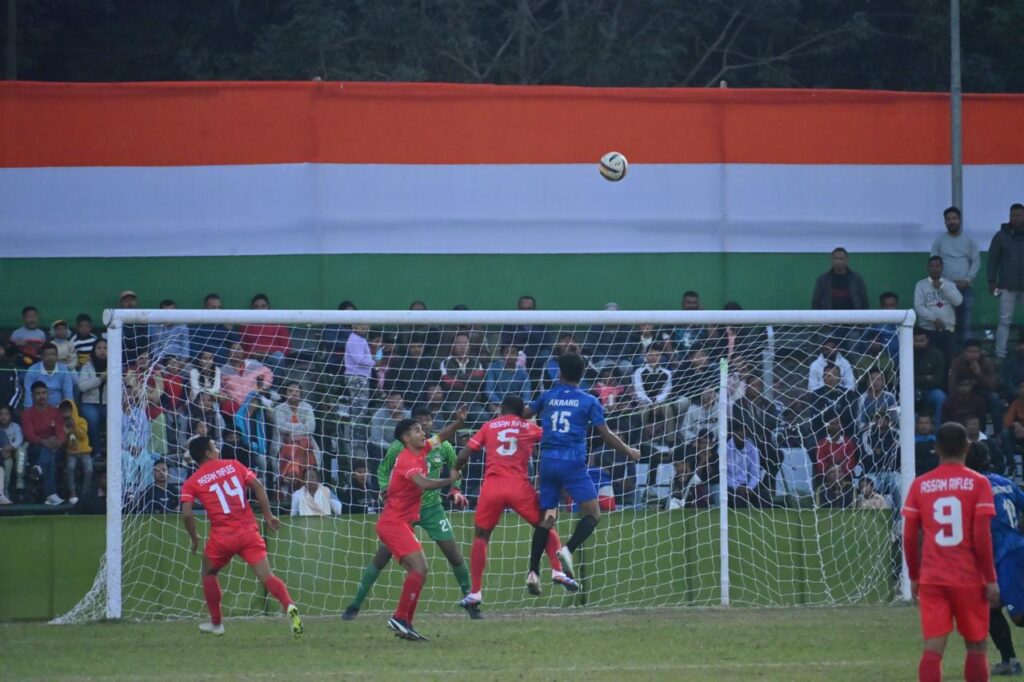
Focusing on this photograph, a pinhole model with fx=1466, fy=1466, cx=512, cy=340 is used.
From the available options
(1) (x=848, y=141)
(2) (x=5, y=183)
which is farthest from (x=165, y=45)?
(1) (x=848, y=141)

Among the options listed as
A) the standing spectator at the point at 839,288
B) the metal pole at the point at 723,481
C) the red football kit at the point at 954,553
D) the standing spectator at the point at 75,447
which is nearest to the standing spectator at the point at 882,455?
the metal pole at the point at 723,481

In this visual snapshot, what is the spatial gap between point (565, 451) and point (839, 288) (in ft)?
20.2

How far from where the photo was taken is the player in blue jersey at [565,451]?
12008 mm

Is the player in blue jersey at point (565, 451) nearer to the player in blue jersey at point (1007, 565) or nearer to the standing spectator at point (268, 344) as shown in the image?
the player in blue jersey at point (1007, 565)

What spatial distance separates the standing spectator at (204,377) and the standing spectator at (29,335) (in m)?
2.63

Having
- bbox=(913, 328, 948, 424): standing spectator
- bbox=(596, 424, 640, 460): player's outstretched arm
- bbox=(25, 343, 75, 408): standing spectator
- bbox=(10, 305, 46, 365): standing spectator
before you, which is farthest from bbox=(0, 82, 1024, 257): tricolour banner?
bbox=(596, 424, 640, 460): player's outstretched arm

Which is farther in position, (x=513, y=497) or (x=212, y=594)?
(x=513, y=497)

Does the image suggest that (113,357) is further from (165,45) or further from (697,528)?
(165,45)

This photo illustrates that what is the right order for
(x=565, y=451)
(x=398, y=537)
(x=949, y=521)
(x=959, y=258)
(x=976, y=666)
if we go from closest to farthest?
1. (x=976, y=666)
2. (x=949, y=521)
3. (x=398, y=537)
4. (x=565, y=451)
5. (x=959, y=258)

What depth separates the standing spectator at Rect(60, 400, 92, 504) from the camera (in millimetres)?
14180

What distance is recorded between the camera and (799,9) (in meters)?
25.3

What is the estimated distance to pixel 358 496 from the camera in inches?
559

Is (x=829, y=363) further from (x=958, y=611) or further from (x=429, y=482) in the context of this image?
(x=958, y=611)

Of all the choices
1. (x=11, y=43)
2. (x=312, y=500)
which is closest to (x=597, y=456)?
(x=312, y=500)
